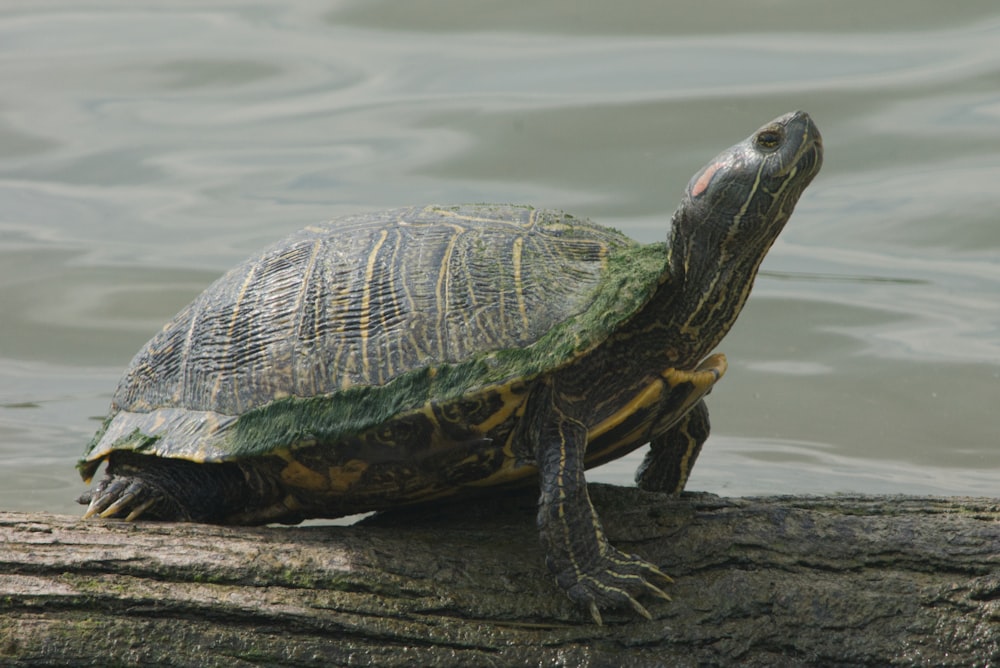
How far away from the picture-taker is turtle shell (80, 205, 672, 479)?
4.21 m

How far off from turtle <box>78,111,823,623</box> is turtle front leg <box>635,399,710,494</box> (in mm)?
350

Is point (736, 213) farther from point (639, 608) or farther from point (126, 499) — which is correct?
point (126, 499)

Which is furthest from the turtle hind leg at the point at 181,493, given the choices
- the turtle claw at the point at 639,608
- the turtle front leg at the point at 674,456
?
the turtle front leg at the point at 674,456

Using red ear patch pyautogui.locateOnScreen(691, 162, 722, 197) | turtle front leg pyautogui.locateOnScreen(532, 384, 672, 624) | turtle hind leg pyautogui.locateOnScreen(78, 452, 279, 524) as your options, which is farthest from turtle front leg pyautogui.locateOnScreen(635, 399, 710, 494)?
turtle hind leg pyautogui.locateOnScreen(78, 452, 279, 524)

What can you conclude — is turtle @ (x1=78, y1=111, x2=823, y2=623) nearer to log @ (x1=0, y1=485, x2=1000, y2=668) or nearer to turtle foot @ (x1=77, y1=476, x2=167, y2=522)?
turtle foot @ (x1=77, y1=476, x2=167, y2=522)

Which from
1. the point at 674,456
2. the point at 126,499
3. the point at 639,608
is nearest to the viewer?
the point at 639,608

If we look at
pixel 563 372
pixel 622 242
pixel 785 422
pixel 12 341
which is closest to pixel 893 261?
pixel 785 422

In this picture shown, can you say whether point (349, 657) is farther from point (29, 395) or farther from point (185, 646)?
point (29, 395)

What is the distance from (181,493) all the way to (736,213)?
2.49m

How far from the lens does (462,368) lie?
4.19 m

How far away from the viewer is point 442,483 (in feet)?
14.4

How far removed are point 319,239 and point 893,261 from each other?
7.53 meters

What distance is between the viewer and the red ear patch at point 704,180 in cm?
437

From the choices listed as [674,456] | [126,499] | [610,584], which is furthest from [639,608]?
[126,499]
